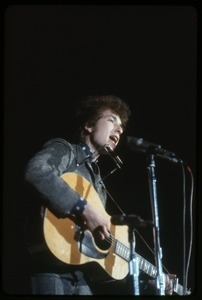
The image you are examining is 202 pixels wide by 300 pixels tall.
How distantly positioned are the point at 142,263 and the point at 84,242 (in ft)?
1.29

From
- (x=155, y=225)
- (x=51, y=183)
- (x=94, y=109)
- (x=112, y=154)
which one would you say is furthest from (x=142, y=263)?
(x=94, y=109)

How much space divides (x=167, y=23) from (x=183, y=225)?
1.04m

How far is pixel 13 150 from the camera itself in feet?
8.92

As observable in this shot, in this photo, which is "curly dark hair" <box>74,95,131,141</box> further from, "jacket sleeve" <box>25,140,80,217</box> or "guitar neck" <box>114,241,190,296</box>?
"guitar neck" <box>114,241,190,296</box>

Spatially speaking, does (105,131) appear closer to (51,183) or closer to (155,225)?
(51,183)

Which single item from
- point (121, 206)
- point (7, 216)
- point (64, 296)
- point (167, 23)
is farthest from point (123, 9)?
point (64, 296)

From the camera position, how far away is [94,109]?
277 centimetres

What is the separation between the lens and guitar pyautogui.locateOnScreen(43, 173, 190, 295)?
2402 millimetres

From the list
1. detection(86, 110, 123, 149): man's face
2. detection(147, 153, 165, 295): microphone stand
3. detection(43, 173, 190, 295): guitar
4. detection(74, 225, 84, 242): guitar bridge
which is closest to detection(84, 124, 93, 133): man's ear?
detection(86, 110, 123, 149): man's face

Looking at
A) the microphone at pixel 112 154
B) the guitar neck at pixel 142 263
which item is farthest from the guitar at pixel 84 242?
the microphone at pixel 112 154

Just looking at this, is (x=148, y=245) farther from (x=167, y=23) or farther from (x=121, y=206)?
(x=167, y=23)

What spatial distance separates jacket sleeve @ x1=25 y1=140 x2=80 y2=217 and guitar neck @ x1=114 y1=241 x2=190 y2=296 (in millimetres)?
364

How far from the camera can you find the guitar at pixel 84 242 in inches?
94.6

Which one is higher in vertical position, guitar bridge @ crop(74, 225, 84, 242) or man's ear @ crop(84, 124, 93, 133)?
man's ear @ crop(84, 124, 93, 133)
